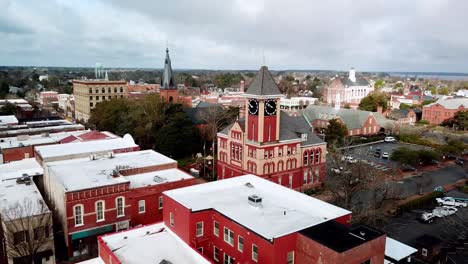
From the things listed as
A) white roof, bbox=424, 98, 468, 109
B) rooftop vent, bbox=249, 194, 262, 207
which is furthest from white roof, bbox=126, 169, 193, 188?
white roof, bbox=424, 98, 468, 109

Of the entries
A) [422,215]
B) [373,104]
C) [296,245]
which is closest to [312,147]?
[422,215]

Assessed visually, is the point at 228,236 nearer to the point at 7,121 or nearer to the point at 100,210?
the point at 100,210

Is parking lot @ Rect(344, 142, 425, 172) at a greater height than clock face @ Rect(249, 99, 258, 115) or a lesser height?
lesser

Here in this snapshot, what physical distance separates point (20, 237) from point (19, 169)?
49.7 feet

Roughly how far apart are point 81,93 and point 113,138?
52370mm

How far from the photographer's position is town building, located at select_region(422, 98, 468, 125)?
88938 millimetres

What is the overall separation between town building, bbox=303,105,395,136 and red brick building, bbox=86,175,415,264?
51734 millimetres

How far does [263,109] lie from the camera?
3925 cm

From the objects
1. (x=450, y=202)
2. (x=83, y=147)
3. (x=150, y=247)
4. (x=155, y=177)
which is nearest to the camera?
(x=150, y=247)

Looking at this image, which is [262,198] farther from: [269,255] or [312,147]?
[312,147]

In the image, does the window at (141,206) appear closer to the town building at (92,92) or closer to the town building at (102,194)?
the town building at (102,194)

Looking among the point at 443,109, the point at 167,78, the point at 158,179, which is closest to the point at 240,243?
the point at 158,179

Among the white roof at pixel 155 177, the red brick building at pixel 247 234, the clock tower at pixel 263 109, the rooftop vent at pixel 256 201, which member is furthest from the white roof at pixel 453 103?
the rooftop vent at pixel 256 201

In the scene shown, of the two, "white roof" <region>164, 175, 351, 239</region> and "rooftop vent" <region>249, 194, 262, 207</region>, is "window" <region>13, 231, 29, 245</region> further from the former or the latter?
"rooftop vent" <region>249, 194, 262, 207</region>
